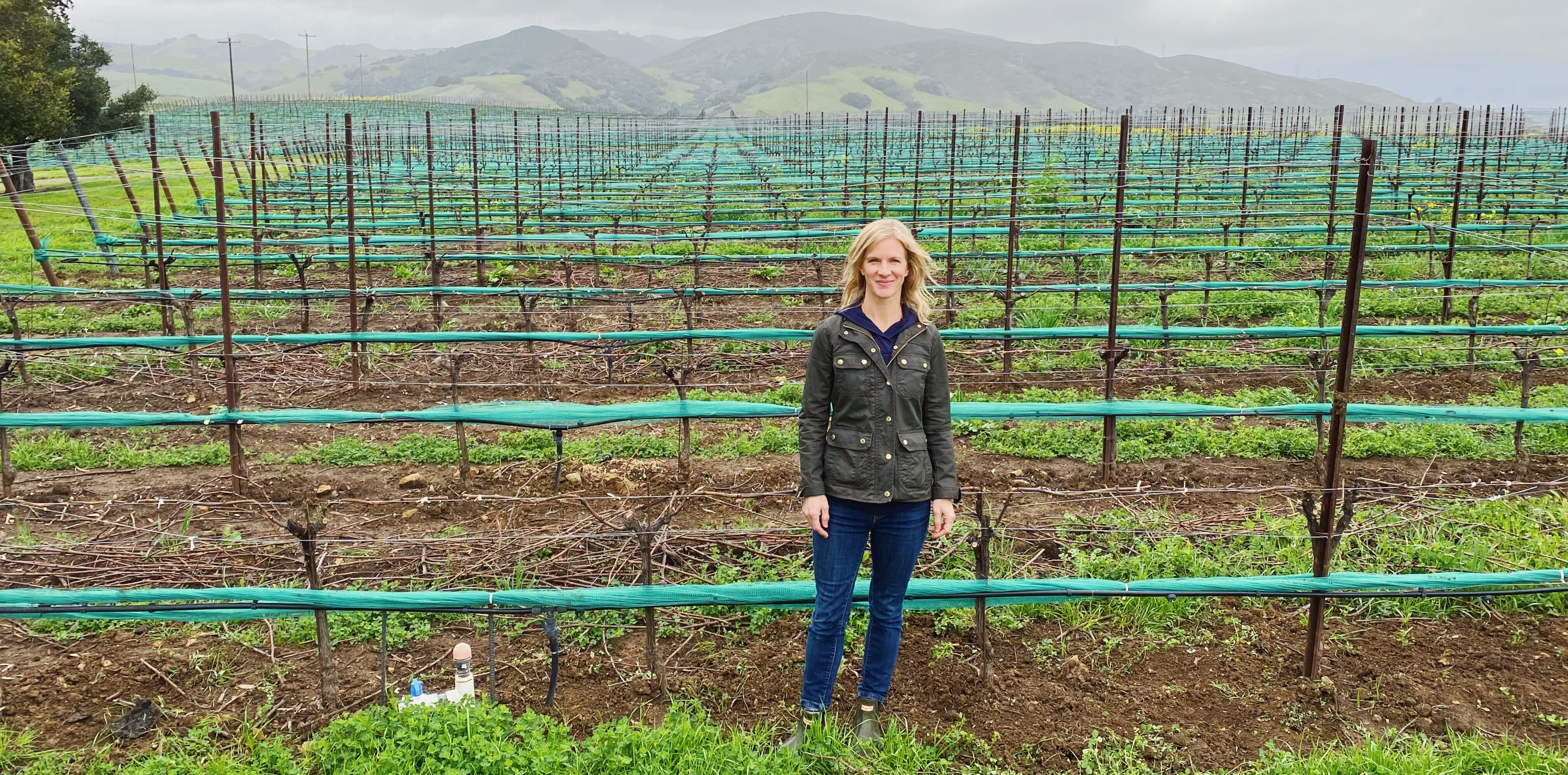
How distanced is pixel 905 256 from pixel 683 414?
11.0 ft

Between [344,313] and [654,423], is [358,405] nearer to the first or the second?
[654,423]

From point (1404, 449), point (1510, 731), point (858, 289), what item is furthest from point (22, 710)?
point (1404, 449)

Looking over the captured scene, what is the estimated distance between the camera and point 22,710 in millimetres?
4020

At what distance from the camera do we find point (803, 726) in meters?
3.76

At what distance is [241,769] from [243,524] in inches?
114

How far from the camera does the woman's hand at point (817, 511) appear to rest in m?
3.48

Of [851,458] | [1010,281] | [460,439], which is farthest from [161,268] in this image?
[851,458]

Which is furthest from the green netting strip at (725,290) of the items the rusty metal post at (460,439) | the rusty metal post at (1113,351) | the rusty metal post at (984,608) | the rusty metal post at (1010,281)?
the rusty metal post at (984,608)

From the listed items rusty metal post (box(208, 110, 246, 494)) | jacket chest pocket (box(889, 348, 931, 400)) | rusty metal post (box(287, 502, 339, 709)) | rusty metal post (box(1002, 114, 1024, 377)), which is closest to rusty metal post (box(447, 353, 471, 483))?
rusty metal post (box(208, 110, 246, 494))

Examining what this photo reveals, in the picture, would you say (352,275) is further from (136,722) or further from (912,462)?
(912,462)

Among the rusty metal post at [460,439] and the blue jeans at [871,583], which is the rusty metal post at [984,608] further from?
the rusty metal post at [460,439]

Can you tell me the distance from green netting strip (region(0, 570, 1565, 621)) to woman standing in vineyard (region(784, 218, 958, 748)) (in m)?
0.52

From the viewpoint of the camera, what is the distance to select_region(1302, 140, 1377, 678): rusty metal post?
13.4ft

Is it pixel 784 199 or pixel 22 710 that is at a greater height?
pixel 784 199
